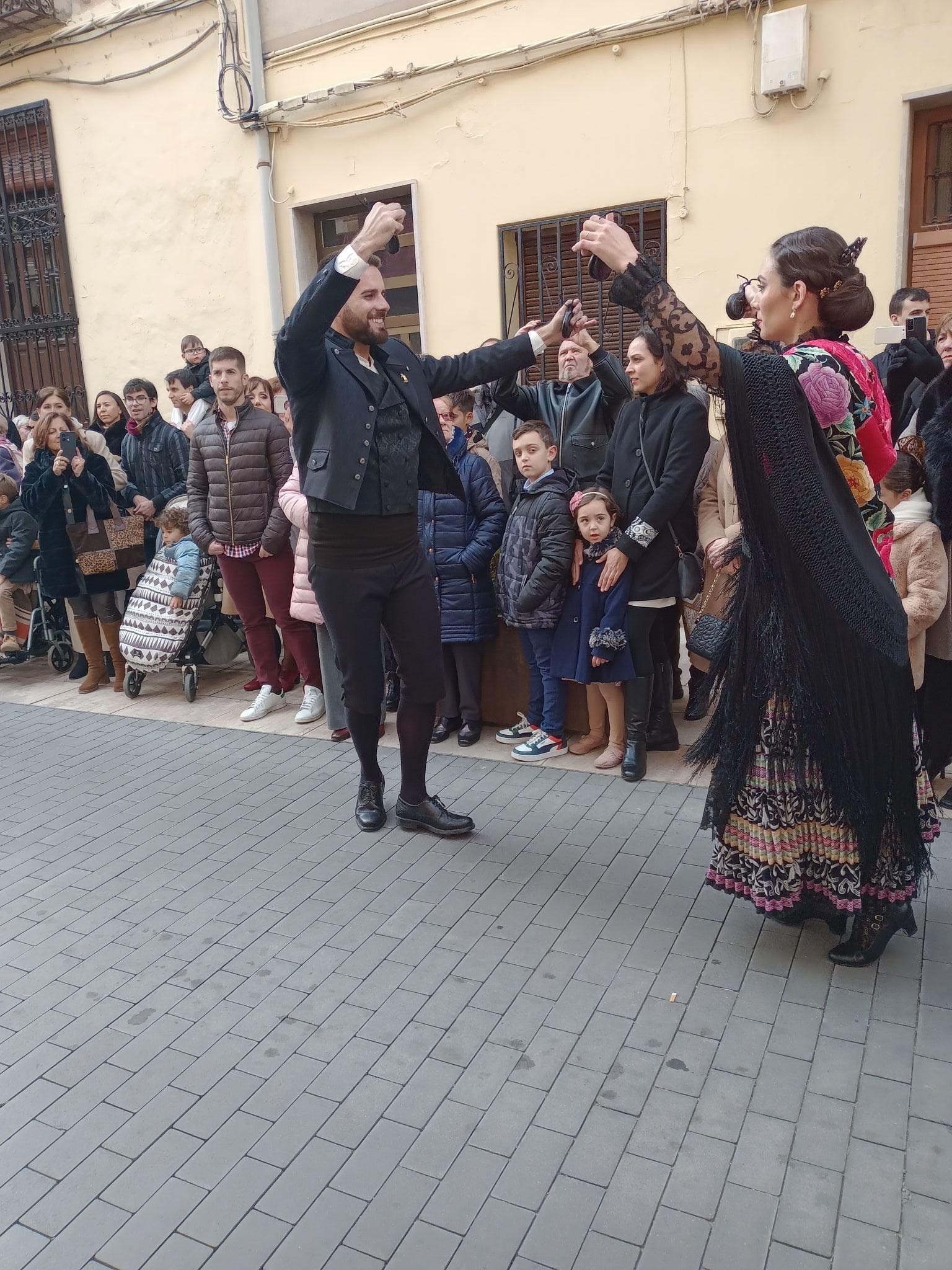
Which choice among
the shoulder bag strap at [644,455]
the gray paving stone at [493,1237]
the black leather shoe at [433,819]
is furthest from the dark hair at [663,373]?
the gray paving stone at [493,1237]

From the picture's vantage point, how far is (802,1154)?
7.17 feet

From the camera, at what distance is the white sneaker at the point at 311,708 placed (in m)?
5.53

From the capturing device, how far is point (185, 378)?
7461 millimetres

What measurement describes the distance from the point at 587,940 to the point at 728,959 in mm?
435

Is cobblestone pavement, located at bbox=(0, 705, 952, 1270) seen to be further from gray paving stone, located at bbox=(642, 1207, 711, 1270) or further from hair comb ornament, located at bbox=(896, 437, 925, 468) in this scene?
hair comb ornament, located at bbox=(896, 437, 925, 468)

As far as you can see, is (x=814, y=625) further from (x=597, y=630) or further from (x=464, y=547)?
(x=464, y=547)

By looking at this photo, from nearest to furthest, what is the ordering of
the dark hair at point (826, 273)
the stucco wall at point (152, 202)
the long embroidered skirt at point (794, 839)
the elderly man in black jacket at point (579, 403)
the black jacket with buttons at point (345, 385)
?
the dark hair at point (826, 273) → the long embroidered skirt at point (794, 839) → the black jacket with buttons at point (345, 385) → the elderly man in black jacket at point (579, 403) → the stucco wall at point (152, 202)

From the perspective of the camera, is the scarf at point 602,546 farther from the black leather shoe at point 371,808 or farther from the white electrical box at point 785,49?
the white electrical box at point 785,49

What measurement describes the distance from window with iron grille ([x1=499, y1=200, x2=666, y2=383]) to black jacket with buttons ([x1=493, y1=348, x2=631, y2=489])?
2745 millimetres

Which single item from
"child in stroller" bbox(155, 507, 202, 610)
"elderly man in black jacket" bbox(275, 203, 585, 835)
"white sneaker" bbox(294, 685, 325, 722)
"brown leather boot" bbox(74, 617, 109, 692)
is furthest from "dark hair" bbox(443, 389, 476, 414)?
"brown leather boot" bbox(74, 617, 109, 692)

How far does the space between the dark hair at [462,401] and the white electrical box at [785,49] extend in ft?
10.8

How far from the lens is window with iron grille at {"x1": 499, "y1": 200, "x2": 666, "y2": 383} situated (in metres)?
7.39

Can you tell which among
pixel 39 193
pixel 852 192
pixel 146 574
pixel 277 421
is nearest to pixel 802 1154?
→ pixel 277 421

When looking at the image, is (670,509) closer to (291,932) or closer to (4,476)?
(291,932)
